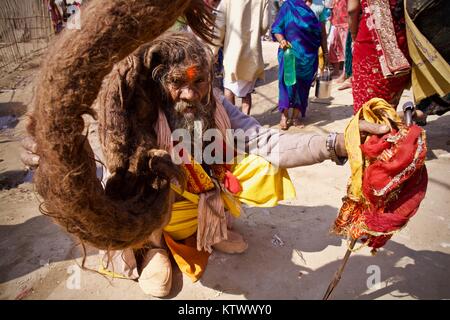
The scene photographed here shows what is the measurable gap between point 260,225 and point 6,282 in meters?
1.99

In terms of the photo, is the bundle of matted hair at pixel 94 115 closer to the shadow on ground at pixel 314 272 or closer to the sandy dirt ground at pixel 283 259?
the sandy dirt ground at pixel 283 259

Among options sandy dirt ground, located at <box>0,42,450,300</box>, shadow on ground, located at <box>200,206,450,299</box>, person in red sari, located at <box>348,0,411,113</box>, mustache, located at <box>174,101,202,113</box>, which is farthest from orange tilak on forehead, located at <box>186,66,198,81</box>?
person in red sari, located at <box>348,0,411,113</box>

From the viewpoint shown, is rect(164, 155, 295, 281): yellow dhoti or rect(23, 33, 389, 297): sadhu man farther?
rect(164, 155, 295, 281): yellow dhoti

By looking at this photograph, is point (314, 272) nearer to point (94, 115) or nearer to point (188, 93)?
point (188, 93)

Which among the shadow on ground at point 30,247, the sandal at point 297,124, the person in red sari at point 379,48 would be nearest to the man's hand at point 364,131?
the person in red sari at point 379,48

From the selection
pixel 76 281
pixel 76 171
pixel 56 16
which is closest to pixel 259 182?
pixel 76 171

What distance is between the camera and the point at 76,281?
2.27 metres

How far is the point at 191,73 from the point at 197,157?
22.9 inches

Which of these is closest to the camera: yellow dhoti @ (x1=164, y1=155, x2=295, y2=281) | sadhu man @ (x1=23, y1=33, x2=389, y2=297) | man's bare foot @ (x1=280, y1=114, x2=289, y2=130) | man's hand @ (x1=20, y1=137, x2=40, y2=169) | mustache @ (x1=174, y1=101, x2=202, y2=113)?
man's hand @ (x1=20, y1=137, x2=40, y2=169)

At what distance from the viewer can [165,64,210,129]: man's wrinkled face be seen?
184 centimetres

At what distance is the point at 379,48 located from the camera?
2955 millimetres

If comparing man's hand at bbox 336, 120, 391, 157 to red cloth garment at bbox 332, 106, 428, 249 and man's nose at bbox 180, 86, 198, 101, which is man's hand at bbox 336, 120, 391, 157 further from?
man's nose at bbox 180, 86, 198, 101

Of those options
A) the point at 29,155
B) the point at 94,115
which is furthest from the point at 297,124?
the point at 94,115

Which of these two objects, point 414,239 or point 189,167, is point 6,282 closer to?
point 189,167
